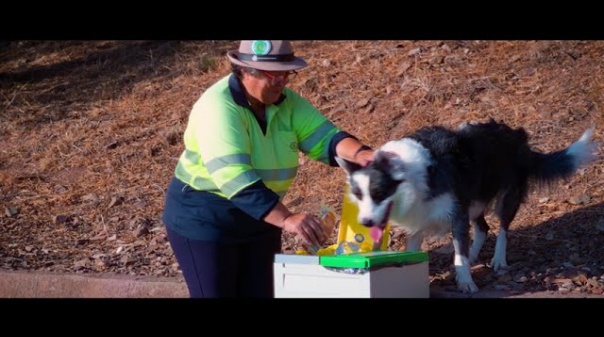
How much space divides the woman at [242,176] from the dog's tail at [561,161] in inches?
92.4

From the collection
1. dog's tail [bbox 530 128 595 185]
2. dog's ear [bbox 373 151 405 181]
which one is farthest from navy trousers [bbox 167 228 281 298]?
dog's tail [bbox 530 128 595 185]

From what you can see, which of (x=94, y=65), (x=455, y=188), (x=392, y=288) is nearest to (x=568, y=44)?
(x=455, y=188)

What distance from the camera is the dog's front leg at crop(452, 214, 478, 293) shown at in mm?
6688

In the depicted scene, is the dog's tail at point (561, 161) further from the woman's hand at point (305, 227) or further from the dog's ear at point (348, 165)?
the woman's hand at point (305, 227)

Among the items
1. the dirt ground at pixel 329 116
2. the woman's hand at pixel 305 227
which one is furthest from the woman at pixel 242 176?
the dirt ground at pixel 329 116

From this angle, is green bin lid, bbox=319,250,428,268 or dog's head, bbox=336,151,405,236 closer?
green bin lid, bbox=319,250,428,268

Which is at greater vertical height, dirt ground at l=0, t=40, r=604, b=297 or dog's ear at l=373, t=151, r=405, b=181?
dog's ear at l=373, t=151, r=405, b=181

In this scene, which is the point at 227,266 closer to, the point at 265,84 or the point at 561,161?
the point at 265,84

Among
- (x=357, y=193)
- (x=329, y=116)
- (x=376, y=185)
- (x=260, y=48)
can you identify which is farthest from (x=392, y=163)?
(x=329, y=116)

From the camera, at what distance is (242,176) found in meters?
5.34

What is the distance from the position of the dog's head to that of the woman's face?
0.78 metres

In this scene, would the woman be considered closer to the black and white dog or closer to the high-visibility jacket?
the high-visibility jacket

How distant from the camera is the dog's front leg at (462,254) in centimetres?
669
